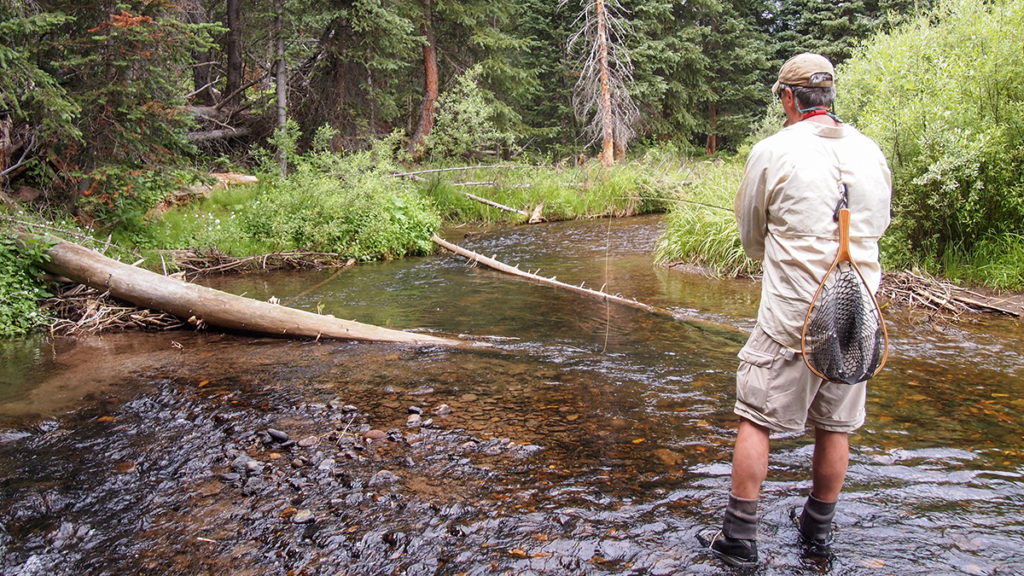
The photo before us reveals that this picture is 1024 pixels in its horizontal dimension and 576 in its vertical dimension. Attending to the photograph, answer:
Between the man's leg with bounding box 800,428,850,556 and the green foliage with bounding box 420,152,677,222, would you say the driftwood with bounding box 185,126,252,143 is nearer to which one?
the green foliage with bounding box 420,152,677,222

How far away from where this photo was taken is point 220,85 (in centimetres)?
2002

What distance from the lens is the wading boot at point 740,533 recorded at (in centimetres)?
268

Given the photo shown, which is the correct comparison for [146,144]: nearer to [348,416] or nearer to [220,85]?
[348,416]

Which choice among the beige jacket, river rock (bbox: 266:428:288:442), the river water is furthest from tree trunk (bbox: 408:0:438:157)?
the beige jacket

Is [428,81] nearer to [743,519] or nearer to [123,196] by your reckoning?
[123,196]

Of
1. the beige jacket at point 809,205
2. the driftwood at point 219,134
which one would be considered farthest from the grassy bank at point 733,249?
the driftwood at point 219,134

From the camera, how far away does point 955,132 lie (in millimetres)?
7012

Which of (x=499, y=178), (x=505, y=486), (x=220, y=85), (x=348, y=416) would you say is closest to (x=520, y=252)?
(x=499, y=178)

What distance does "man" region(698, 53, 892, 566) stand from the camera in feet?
8.30

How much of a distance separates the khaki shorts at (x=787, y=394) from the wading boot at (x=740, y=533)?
363 millimetres

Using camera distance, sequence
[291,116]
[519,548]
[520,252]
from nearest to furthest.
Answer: [519,548]
[520,252]
[291,116]

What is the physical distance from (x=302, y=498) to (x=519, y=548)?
4.10 feet

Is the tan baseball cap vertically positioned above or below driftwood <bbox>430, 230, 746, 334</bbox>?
above

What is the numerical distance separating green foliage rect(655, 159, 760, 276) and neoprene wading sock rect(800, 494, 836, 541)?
676 centimetres
